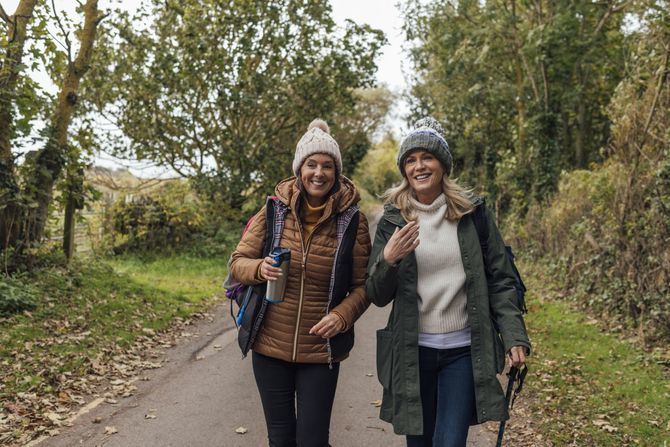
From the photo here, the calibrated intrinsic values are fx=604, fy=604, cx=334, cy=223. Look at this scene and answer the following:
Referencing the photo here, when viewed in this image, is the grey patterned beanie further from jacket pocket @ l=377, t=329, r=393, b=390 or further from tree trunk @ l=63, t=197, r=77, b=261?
tree trunk @ l=63, t=197, r=77, b=261

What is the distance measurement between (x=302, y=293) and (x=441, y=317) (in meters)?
0.77

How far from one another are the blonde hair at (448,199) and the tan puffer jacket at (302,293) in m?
0.27

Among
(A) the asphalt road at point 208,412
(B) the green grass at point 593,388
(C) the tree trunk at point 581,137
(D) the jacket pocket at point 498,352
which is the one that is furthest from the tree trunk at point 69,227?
(C) the tree trunk at point 581,137

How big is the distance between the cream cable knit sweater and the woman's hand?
0.21m

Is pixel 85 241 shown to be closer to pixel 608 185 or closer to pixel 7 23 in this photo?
pixel 7 23

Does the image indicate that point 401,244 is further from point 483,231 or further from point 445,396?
point 445,396

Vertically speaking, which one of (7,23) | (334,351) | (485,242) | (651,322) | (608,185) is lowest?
(651,322)

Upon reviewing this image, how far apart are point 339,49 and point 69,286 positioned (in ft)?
36.2

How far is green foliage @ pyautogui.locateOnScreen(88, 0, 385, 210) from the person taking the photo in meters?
16.0

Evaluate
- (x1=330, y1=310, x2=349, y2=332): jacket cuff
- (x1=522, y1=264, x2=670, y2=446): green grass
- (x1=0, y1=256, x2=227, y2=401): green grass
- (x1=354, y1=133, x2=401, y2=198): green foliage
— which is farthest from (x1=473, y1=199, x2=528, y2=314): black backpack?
(x1=354, y1=133, x2=401, y2=198): green foliage

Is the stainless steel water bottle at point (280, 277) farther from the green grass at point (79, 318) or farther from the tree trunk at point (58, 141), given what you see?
the tree trunk at point (58, 141)

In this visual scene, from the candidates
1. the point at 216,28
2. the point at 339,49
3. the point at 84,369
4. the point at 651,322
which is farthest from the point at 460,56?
the point at 84,369

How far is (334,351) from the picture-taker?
3348 millimetres

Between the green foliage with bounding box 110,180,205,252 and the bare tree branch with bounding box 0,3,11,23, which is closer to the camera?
the bare tree branch with bounding box 0,3,11,23
